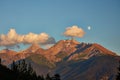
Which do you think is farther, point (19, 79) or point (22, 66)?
point (22, 66)

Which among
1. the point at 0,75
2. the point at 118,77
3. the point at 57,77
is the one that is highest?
the point at 0,75

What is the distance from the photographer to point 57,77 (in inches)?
5148

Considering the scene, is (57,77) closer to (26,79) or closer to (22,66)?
(26,79)

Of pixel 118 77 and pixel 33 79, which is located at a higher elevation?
pixel 33 79

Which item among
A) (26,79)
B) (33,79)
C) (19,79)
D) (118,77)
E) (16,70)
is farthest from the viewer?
(16,70)

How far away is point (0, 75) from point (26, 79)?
1472 centimetres

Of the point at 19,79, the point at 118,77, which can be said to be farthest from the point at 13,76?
the point at 118,77

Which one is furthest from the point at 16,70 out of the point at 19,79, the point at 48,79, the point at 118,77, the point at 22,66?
the point at 118,77

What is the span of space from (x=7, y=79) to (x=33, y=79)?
1422cm

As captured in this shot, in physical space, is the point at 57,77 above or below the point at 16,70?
below

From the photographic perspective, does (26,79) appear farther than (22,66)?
No

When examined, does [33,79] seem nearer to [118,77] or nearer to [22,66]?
[22,66]

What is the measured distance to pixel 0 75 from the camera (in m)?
154

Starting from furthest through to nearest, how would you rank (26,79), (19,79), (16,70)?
(16,70), (26,79), (19,79)
